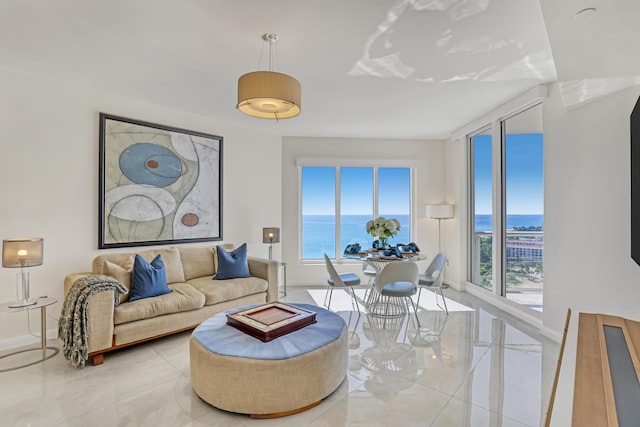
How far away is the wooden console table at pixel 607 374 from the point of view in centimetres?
88

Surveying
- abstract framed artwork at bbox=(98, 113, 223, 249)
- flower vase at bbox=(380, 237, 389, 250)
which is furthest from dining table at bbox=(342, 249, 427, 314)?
abstract framed artwork at bbox=(98, 113, 223, 249)

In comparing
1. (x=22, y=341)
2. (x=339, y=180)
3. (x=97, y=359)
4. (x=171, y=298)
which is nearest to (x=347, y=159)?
(x=339, y=180)

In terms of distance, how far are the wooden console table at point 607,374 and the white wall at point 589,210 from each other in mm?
1297

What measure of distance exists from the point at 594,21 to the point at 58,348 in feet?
15.4

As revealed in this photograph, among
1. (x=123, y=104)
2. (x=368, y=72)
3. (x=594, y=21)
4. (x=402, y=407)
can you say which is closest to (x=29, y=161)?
(x=123, y=104)

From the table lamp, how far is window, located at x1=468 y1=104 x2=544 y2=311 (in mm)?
5088

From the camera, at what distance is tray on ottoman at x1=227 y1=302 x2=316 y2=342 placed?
226cm

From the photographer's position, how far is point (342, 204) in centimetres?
583

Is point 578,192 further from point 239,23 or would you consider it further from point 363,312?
point 239,23

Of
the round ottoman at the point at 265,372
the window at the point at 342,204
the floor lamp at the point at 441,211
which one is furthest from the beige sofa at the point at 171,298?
the floor lamp at the point at 441,211

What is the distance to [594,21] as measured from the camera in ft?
4.93

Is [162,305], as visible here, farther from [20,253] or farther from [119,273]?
[20,253]

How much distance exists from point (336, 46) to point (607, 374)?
2549 mm

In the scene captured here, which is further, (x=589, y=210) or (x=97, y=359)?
(x=589, y=210)
